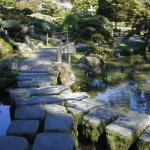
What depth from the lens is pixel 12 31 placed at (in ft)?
75.9

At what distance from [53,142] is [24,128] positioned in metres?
0.92

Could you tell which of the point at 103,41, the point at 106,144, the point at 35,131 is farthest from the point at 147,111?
the point at 103,41

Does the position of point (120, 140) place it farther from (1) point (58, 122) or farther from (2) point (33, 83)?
(2) point (33, 83)

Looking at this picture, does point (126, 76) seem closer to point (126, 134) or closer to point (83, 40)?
point (83, 40)

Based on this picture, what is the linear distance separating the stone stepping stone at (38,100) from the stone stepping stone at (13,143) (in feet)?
8.56

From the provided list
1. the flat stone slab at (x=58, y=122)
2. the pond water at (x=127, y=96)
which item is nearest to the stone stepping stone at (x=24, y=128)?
the flat stone slab at (x=58, y=122)

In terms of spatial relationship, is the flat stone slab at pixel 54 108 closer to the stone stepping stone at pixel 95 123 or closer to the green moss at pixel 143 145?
the stone stepping stone at pixel 95 123

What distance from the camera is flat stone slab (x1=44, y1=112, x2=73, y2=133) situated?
24.6 feet

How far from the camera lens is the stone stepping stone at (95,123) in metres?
8.68

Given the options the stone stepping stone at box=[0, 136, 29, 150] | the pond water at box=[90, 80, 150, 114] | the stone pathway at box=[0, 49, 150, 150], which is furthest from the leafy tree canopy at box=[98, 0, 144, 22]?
the stone stepping stone at box=[0, 136, 29, 150]

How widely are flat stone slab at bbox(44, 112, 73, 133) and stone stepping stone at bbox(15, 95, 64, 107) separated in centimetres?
111

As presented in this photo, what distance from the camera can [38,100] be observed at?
9.85 m

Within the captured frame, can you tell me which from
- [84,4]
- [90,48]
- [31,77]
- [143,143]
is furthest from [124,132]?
[84,4]

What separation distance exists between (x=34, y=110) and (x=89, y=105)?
1712mm
